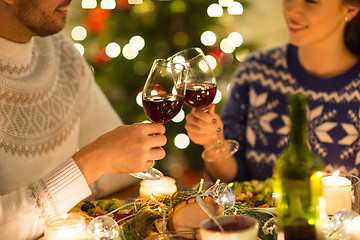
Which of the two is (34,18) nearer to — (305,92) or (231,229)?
(231,229)

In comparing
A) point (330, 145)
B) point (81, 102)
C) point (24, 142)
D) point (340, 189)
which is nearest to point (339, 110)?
point (330, 145)

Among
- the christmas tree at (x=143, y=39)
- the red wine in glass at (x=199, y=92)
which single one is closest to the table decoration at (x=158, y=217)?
the red wine in glass at (x=199, y=92)

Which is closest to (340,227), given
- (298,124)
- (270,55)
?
(298,124)

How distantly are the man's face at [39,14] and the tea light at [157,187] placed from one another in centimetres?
67

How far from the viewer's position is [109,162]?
124cm

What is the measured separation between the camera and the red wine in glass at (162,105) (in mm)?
1207

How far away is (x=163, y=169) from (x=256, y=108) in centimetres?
137

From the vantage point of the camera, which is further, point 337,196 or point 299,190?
point 337,196

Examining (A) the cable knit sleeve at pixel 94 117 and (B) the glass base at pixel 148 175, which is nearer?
(B) the glass base at pixel 148 175

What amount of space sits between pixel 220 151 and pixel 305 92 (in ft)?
2.26

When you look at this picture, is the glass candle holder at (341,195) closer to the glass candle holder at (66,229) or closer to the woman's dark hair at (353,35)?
the glass candle holder at (66,229)

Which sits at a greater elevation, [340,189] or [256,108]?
[256,108]

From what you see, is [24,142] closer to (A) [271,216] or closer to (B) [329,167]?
(A) [271,216]

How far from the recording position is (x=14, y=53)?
5.25ft
